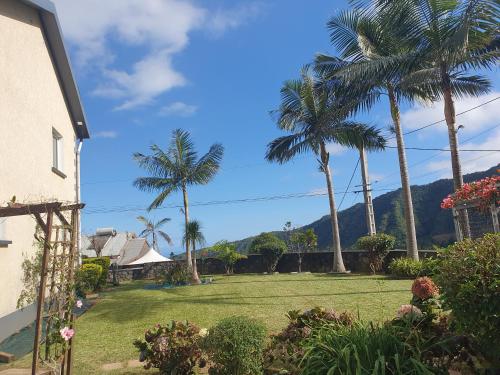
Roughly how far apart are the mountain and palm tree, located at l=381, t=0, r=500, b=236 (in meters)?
27.4

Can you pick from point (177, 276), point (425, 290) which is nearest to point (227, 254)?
point (177, 276)

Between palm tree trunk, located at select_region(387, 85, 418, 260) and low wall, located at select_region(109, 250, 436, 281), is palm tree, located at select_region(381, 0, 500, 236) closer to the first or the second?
palm tree trunk, located at select_region(387, 85, 418, 260)

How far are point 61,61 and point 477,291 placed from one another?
12.9 m

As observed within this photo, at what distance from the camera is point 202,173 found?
68.6 feet

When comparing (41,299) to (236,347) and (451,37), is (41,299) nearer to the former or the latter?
(236,347)

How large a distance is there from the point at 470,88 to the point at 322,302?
917 cm

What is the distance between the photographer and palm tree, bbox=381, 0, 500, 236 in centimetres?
1103

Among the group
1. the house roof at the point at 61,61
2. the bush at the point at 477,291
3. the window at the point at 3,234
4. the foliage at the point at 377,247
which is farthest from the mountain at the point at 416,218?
the bush at the point at 477,291

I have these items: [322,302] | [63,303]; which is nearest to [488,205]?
[322,302]

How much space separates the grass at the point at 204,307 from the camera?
7.26m

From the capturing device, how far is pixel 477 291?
336cm

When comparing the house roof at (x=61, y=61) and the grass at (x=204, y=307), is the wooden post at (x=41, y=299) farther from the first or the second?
the house roof at (x=61, y=61)

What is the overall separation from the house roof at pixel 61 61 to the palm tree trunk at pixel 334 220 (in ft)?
36.3

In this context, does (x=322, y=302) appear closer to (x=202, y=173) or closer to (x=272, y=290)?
(x=272, y=290)
